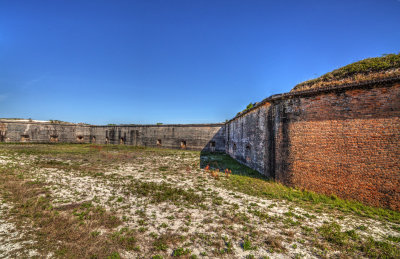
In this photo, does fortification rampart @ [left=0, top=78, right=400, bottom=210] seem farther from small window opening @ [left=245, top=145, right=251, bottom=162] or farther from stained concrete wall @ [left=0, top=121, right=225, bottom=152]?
stained concrete wall @ [left=0, top=121, right=225, bottom=152]

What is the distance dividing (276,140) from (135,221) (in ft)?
22.2

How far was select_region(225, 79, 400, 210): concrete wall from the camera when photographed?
18.0 feet

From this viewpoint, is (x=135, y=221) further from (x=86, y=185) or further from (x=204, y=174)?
(x=204, y=174)

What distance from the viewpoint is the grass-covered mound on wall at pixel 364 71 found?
20.9ft

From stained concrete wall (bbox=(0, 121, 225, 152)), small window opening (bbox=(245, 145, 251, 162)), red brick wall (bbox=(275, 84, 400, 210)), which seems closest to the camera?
red brick wall (bbox=(275, 84, 400, 210))

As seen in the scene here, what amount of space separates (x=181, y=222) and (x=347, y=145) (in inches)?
248

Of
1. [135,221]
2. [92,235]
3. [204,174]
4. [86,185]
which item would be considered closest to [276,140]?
[204,174]

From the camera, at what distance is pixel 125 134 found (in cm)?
2622

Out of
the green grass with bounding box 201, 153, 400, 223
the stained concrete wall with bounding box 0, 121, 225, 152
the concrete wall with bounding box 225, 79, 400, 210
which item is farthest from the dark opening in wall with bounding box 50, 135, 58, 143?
the concrete wall with bounding box 225, 79, 400, 210

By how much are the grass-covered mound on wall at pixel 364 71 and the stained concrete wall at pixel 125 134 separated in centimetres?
1384

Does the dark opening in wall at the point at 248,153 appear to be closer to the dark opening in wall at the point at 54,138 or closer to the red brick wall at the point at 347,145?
the red brick wall at the point at 347,145

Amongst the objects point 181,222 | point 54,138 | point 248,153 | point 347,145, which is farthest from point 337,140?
point 54,138

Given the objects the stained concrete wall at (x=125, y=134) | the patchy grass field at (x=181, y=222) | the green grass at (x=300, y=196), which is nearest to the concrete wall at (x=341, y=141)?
the green grass at (x=300, y=196)

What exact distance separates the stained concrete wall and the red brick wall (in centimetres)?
1352
